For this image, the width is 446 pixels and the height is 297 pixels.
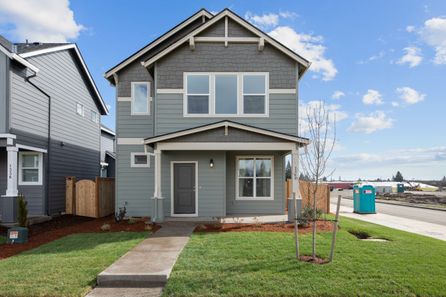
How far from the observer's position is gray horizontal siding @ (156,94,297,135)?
12.3 m

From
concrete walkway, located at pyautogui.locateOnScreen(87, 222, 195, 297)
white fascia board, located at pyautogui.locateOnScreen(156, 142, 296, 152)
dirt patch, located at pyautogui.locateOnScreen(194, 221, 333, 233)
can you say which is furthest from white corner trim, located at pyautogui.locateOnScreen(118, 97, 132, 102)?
concrete walkway, located at pyautogui.locateOnScreen(87, 222, 195, 297)

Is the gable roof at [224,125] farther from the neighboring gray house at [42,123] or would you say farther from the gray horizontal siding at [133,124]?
the neighboring gray house at [42,123]

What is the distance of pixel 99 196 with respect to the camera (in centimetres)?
1405

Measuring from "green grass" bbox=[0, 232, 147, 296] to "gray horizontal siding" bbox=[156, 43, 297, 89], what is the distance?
6.80 meters

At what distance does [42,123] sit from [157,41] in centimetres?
617

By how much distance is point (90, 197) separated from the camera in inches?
558

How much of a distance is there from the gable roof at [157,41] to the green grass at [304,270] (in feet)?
27.5

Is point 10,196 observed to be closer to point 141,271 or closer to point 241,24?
point 141,271

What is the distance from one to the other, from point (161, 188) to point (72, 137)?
724cm

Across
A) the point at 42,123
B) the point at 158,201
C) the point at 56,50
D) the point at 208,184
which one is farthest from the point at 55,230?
the point at 56,50

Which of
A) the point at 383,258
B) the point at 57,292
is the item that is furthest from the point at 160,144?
the point at 383,258

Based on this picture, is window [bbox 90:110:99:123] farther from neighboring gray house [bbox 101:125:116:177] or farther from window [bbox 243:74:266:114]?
window [bbox 243:74:266:114]

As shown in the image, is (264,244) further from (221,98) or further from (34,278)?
(221,98)

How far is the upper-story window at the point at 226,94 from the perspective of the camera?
12391 millimetres
